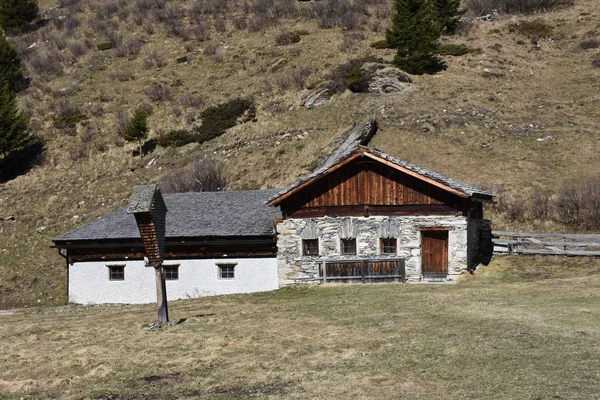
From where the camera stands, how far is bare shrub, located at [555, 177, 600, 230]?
35328mm

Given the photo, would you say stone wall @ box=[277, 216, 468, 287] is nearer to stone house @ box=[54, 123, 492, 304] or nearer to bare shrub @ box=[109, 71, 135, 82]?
stone house @ box=[54, 123, 492, 304]

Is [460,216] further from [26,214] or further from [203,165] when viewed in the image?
[26,214]

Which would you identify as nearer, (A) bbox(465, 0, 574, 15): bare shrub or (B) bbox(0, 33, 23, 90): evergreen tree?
(B) bbox(0, 33, 23, 90): evergreen tree

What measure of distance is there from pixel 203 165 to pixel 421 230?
23894mm

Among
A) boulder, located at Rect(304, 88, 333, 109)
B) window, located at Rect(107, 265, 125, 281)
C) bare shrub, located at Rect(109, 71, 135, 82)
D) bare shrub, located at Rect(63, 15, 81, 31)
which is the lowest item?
window, located at Rect(107, 265, 125, 281)

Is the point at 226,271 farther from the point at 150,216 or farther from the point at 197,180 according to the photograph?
the point at 197,180

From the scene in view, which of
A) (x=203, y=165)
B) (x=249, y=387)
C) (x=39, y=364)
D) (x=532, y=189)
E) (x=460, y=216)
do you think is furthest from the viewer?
(x=203, y=165)

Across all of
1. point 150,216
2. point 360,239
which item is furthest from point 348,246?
point 150,216

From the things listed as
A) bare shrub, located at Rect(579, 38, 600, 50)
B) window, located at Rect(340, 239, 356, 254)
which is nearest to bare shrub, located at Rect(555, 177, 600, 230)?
window, located at Rect(340, 239, 356, 254)

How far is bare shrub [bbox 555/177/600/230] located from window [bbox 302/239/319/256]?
16543 mm

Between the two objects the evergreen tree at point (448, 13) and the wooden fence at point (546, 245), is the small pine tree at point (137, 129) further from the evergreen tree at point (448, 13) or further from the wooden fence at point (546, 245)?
the evergreen tree at point (448, 13)

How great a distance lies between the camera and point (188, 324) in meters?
19.8

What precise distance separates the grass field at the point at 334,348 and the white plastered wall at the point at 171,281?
12.0 feet

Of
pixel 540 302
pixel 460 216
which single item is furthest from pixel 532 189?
pixel 540 302
